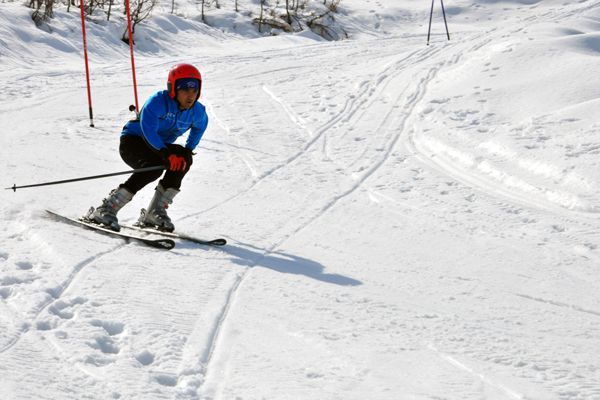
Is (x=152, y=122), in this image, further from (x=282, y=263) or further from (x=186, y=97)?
(x=282, y=263)

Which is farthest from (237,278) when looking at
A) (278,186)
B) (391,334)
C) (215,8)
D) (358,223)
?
(215,8)

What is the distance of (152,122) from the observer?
18.1 ft

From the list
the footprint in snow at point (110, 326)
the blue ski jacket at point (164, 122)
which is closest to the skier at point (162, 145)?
the blue ski jacket at point (164, 122)

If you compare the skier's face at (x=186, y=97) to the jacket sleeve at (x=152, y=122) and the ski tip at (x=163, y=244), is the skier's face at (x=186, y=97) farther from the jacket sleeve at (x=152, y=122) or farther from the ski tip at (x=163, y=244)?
the ski tip at (x=163, y=244)

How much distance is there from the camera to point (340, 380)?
136 inches

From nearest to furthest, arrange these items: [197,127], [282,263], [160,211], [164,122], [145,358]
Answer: [145,358] → [282,263] → [164,122] → [160,211] → [197,127]

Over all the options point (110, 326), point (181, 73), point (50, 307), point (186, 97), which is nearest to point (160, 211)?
point (186, 97)

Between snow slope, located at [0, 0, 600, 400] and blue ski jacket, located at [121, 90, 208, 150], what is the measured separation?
0.77 meters

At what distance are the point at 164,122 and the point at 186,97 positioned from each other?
299 millimetres

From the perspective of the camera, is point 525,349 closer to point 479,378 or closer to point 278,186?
point 479,378

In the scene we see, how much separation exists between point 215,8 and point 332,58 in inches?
348

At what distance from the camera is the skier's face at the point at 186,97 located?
17.9 ft

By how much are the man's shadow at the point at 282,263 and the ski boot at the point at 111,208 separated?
941 mm

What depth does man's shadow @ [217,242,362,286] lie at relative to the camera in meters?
4.90
